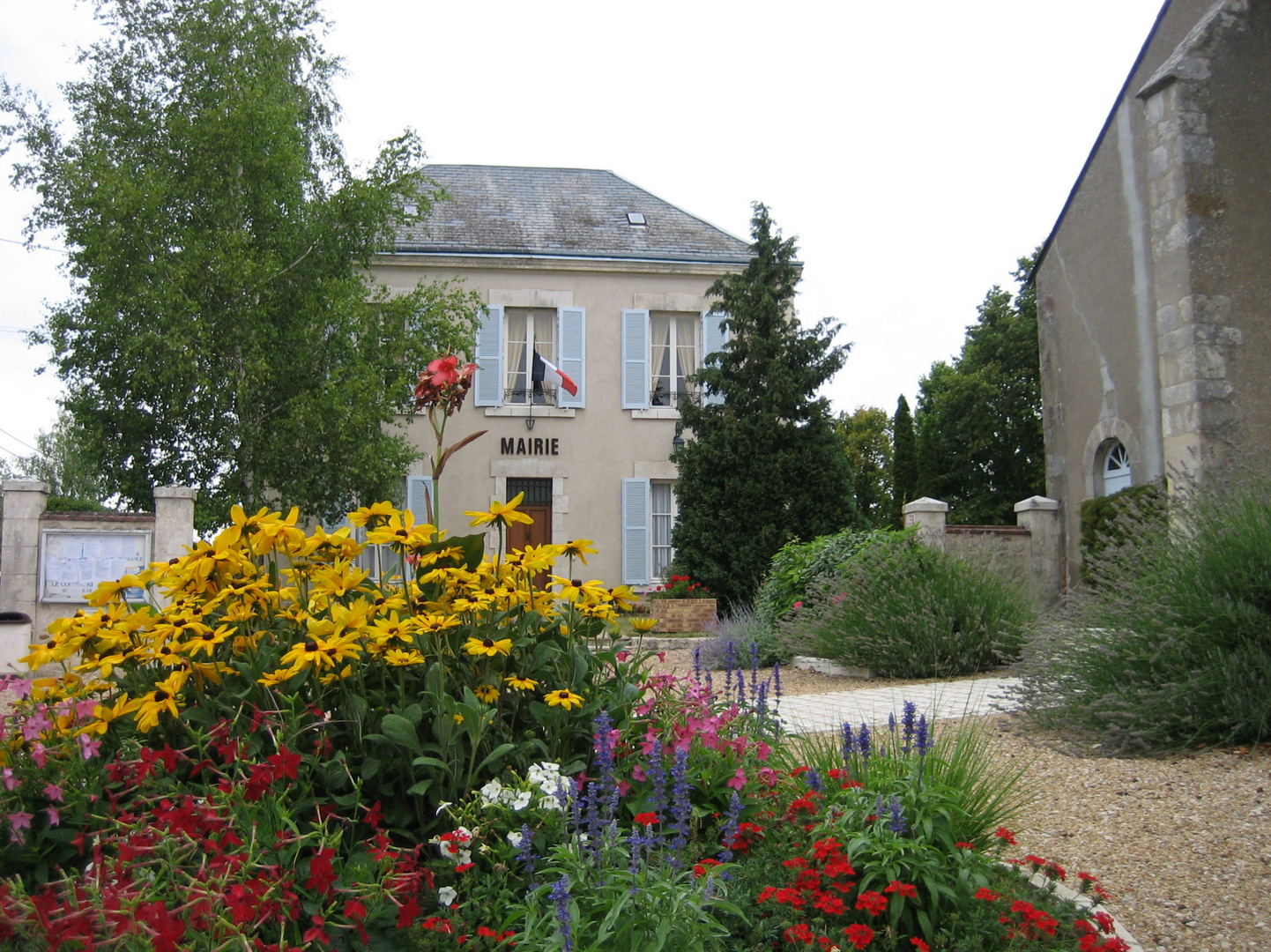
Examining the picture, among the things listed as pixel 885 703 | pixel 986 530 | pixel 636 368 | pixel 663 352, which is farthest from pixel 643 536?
pixel 885 703

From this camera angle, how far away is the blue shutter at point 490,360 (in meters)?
15.7

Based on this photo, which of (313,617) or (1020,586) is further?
(1020,586)

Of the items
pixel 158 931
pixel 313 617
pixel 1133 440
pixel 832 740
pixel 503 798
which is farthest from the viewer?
pixel 1133 440

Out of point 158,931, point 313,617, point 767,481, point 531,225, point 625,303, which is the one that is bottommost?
point 158,931

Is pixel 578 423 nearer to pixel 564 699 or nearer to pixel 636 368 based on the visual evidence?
pixel 636 368

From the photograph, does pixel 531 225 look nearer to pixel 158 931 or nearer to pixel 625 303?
pixel 625 303

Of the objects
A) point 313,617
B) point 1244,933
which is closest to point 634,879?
point 313,617

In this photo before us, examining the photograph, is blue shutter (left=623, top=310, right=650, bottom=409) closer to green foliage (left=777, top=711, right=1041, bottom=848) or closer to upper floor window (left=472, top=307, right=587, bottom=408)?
upper floor window (left=472, top=307, right=587, bottom=408)

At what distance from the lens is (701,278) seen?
635 inches

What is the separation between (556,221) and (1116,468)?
30.7 feet

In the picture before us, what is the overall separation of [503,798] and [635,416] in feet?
45.1

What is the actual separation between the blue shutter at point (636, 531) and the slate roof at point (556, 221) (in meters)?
3.68

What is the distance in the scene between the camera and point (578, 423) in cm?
1577

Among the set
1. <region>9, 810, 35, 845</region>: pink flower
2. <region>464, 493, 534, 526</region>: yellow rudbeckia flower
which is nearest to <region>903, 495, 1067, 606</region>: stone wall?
<region>464, 493, 534, 526</region>: yellow rudbeckia flower
